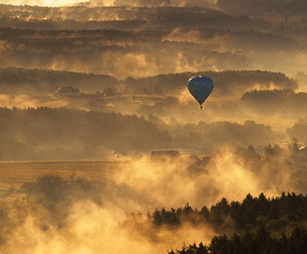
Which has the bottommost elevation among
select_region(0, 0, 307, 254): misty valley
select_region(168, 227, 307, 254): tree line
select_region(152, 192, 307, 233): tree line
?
select_region(168, 227, 307, 254): tree line

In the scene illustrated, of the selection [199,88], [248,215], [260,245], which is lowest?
[260,245]

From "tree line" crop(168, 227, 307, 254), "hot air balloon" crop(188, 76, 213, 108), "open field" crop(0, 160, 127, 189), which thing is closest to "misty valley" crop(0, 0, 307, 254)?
"tree line" crop(168, 227, 307, 254)

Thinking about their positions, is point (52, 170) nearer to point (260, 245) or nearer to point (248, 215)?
point (248, 215)

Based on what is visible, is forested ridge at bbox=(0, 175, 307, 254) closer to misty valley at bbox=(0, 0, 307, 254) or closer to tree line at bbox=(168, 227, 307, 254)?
tree line at bbox=(168, 227, 307, 254)

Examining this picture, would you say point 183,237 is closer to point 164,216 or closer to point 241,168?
point 164,216

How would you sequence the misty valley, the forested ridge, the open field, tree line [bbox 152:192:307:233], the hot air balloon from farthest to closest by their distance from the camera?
the hot air balloon → the open field → the misty valley → tree line [bbox 152:192:307:233] → the forested ridge

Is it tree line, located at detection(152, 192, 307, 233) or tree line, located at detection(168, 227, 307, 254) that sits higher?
tree line, located at detection(152, 192, 307, 233)

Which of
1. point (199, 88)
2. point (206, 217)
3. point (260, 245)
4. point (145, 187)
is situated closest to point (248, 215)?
point (206, 217)

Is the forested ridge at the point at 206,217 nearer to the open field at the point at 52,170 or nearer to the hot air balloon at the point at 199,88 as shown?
the open field at the point at 52,170

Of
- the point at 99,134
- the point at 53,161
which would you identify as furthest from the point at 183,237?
the point at 99,134
